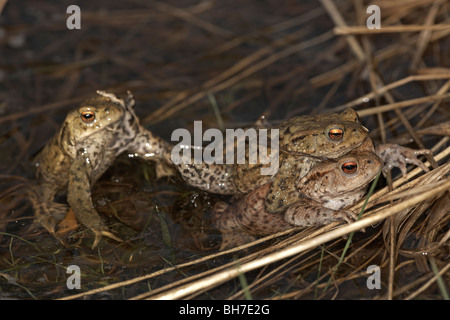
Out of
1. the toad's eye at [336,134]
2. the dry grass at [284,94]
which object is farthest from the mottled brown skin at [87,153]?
the toad's eye at [336,134]

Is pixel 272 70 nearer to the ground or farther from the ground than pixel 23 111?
farther from the ground

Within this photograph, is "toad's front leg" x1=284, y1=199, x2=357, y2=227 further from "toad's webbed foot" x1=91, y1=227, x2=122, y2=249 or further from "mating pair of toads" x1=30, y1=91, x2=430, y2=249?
"toad's webbed foot" x1=91, y1=227, x2=122, y2=249

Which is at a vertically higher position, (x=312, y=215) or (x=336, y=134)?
(x=336, y=134)

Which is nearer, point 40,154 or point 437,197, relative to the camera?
point 437,197

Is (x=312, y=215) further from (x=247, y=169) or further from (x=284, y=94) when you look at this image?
(x=284, y=94)

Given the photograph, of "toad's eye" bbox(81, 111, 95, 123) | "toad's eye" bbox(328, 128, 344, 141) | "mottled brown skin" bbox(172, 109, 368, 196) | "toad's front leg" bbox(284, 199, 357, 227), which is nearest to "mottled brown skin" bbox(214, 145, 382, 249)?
"toad's front leg" bbox(284, 199, 357, 227)

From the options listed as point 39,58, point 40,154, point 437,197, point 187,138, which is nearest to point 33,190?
point 40,154

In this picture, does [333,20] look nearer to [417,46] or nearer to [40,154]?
[417,46]

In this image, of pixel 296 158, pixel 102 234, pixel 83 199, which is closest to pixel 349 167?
pixel 296 158
